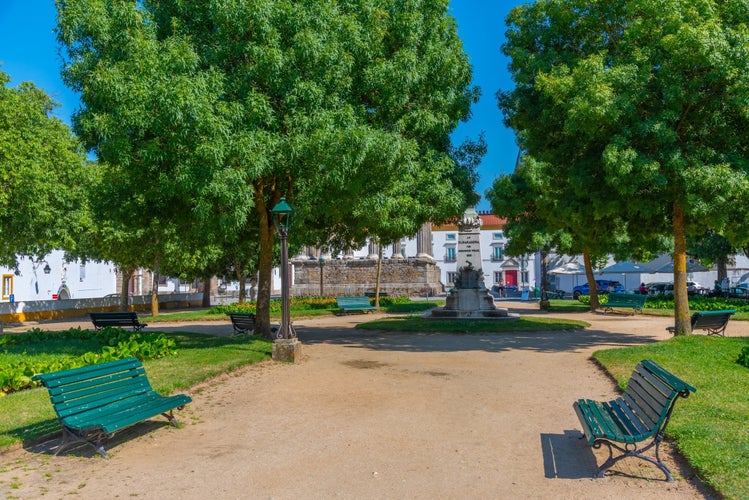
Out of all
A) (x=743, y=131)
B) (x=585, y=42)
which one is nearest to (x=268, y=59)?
(x=585, y=42)

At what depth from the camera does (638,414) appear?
558cm

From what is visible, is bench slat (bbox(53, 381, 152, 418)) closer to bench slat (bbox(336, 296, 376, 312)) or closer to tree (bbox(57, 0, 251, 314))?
tree (bbox(57, 0, 251, 314))

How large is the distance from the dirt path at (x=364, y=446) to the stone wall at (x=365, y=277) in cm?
3905

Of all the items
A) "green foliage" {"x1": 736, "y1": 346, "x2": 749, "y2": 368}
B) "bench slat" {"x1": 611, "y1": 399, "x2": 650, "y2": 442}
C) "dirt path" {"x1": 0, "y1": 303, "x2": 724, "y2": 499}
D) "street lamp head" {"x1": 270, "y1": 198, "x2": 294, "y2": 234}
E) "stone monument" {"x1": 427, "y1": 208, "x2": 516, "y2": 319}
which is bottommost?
"dirt path" {"x1": 0, "y1": 303, "x2": 724, "y2": 499}

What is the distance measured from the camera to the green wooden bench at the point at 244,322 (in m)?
16.2

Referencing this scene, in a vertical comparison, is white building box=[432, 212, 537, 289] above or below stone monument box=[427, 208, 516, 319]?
above

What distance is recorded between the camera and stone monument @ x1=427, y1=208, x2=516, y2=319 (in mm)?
21172

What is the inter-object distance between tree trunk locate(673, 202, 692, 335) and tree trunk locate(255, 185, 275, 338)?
30.6 feet

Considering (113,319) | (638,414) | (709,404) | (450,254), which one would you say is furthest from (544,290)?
(450,254)

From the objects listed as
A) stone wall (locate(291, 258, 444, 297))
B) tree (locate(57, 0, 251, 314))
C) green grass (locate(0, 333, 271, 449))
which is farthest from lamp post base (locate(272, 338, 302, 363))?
stone wall (locate(291, 258, 444, 297))

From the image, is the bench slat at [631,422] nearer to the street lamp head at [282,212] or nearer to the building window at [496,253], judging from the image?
the street lamp head at [282,212]

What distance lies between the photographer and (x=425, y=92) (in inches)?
599

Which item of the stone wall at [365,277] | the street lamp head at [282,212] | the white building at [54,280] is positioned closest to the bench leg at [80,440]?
the street lamp head at [282,212]

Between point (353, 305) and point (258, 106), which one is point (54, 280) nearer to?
point (353, 305)
